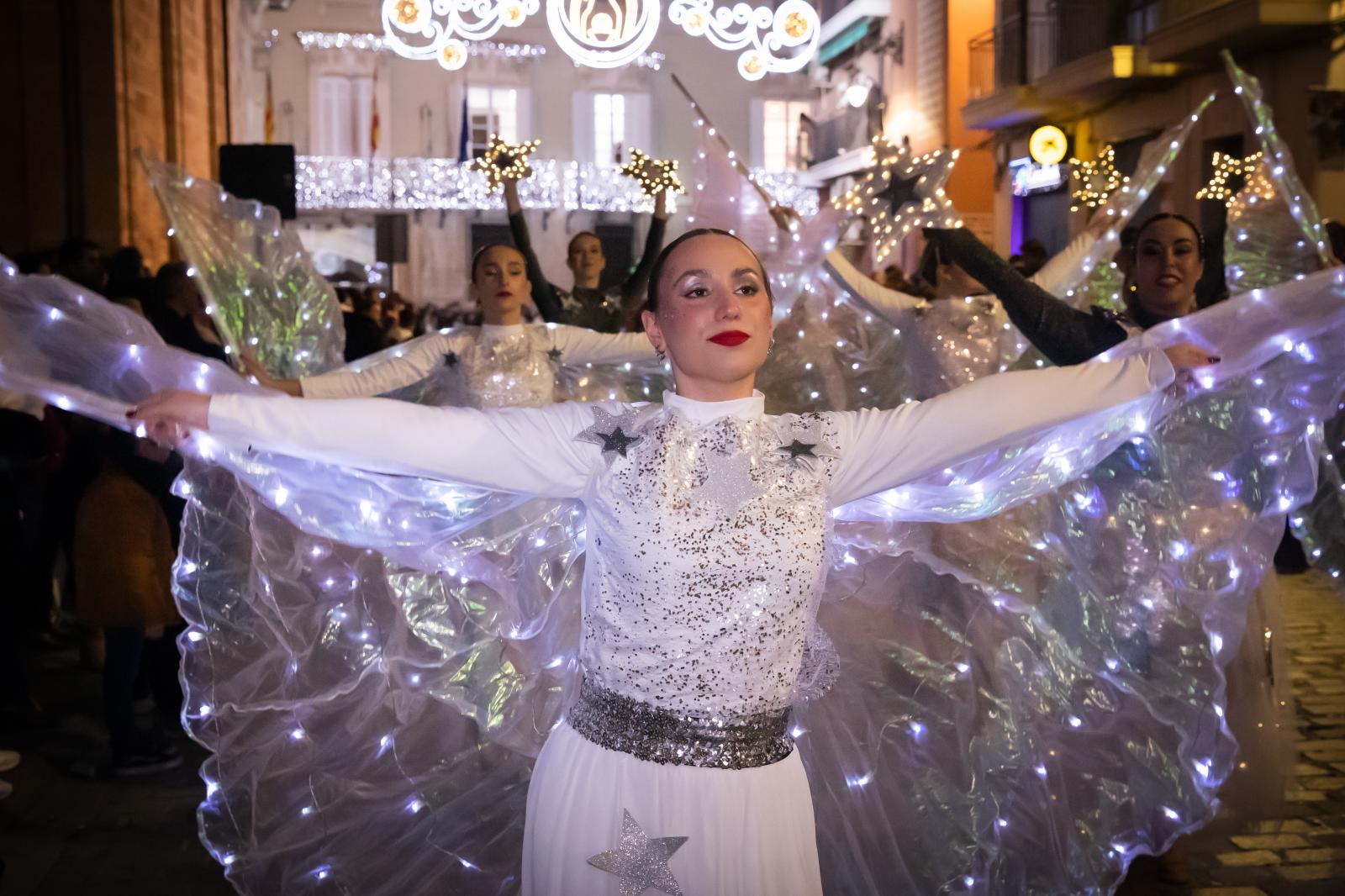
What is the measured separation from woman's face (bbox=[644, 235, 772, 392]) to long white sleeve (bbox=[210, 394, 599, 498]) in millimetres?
270

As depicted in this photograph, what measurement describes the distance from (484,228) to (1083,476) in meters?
31.0

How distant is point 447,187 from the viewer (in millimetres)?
32656

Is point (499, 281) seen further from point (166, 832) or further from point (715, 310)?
point (715, 310)

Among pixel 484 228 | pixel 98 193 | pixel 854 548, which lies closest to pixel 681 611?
pixel 854 548

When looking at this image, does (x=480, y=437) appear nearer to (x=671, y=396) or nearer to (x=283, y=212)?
(x=671, y=396)

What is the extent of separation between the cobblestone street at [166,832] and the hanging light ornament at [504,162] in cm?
326

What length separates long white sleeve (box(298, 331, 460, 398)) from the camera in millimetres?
5117

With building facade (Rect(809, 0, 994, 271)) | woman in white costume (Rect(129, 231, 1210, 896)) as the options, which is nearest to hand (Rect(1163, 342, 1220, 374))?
woman in white costume (Rect(129, 231, 1210, 896))

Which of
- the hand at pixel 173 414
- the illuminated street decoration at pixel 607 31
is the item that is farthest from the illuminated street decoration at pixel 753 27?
the hand at pixel 173 414

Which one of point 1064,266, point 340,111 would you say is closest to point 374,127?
point 340,111

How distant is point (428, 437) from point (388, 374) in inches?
123

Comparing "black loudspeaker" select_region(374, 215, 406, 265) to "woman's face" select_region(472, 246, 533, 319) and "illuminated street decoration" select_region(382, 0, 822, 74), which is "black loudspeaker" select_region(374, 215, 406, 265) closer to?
"illuminated street decoration" select_region(382, 0, 822, 74)

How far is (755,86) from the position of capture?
34125 millimetres

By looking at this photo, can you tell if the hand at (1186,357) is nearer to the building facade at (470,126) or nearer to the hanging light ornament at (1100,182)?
the hanging light ornament at (1100,182)
